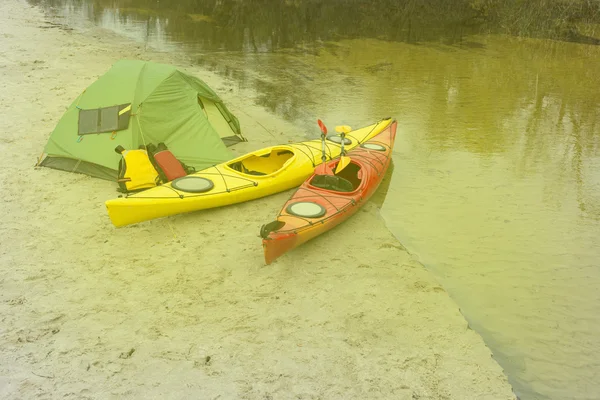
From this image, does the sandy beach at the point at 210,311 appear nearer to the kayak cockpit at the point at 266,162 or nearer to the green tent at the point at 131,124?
the green tent at the point at 131,124

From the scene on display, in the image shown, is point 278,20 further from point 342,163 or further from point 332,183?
point 332,183

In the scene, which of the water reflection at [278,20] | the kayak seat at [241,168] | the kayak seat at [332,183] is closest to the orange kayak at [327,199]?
the kayak seat at [332,183]

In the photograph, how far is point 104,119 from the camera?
7855 millimetres

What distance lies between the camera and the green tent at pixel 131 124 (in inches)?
304

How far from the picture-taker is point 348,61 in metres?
15.7

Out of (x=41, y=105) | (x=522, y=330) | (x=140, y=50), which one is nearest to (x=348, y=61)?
(x=140, y=50)

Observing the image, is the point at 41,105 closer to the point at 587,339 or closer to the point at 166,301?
the point at 166,301

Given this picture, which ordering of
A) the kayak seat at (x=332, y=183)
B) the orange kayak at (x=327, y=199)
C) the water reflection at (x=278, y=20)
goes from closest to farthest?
the orange kayak at (x=327, y=199) < the kayak seat at (x=332, y=183) < the water reflection at (x=278, y=20)

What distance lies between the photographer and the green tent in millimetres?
7715

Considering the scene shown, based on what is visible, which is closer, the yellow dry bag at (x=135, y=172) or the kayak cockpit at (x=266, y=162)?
the yellow dry bag at (x=135, y=172)

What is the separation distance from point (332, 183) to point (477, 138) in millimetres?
4379

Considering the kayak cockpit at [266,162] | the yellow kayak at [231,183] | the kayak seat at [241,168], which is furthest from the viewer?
the kayak cockpit at [266,162]

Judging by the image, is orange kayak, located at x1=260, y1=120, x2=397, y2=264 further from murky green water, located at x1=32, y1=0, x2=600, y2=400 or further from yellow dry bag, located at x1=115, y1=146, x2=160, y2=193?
yellow dry bag, located at x1=115, y1=146, x2=160, y2=193

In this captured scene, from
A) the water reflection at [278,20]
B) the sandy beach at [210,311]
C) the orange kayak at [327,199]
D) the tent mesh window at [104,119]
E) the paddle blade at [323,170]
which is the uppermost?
the water reflection at [278,20]
